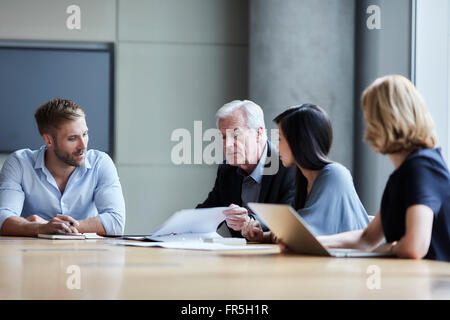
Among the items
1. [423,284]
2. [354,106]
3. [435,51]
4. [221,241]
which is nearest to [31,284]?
[423,284]

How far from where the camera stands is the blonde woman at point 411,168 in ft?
5.31

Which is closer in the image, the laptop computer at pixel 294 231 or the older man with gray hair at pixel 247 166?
the laptop computer at pixel 294 231

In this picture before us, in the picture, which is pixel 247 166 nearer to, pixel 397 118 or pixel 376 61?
pixel 397 118

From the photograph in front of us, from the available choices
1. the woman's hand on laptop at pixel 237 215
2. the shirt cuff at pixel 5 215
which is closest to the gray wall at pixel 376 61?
the woman's hand on laptop at pixel 237 215

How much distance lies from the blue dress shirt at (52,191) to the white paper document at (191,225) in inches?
23.5

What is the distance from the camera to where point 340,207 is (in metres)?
2.34

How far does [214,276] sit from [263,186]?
Result: 1.83 metres

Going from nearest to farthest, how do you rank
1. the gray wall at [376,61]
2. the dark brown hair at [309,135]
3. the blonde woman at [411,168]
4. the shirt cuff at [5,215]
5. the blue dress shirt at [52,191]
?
1. the blonde woman at [411,168]
2. the dark brown hair at [309,135]
3. the shirt cuff at [5,215]
4. the blue dress shirt at [52,191]
5. the gray wall at [376,61]

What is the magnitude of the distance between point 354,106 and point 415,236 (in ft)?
11.7

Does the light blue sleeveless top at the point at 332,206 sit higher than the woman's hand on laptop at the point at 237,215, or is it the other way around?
the light blue sleeveless top at the point at 332,206

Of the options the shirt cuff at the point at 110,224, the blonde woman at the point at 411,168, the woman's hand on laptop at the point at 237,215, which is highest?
the blonde woman at the point at 411,168

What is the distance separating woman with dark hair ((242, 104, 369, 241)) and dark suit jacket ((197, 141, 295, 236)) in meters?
0.31

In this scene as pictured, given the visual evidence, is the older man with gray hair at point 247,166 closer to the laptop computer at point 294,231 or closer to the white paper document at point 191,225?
the white paper document at point 191,225

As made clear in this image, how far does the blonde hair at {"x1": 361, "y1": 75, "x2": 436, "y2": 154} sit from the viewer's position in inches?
65.9
